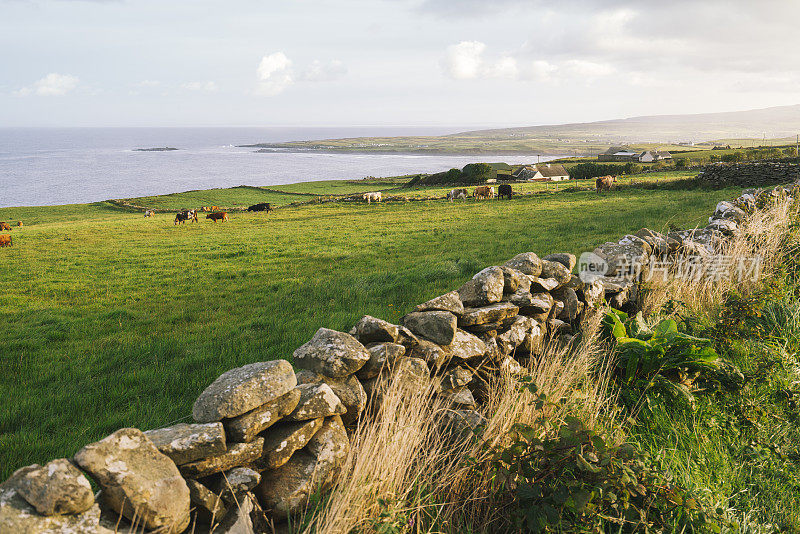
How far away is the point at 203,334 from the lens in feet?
22.9

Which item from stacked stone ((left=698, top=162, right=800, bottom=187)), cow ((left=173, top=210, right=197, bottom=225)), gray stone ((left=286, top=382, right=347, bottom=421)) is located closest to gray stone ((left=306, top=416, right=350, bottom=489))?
gray stone ((left=286, top=382, right=347, bottom=421))

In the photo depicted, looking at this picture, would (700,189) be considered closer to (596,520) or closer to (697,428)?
(697,428)

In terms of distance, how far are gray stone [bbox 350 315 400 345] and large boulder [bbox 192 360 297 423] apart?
1039mm

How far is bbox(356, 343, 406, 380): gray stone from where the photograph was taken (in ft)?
12.6

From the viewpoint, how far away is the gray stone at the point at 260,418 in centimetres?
285

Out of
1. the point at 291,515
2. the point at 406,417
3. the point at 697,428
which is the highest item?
the point at 406,417

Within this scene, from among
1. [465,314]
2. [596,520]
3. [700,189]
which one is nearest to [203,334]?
[465,314]

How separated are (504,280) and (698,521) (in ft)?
9.34

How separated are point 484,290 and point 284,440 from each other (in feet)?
9.34

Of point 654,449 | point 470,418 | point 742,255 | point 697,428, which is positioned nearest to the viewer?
point 470,418

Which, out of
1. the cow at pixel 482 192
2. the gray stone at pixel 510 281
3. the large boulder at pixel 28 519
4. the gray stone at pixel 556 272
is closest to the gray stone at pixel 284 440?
the large boulder at pixel 28 519

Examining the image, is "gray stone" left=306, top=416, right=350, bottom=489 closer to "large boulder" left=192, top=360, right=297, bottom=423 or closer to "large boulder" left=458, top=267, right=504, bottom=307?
"large boulder" left=192, top=360, right=297, bottom=423

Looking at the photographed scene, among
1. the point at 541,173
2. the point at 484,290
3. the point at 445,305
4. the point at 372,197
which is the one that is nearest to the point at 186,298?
the point at 445,305

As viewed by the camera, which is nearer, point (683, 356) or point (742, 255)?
point (683, 356)
